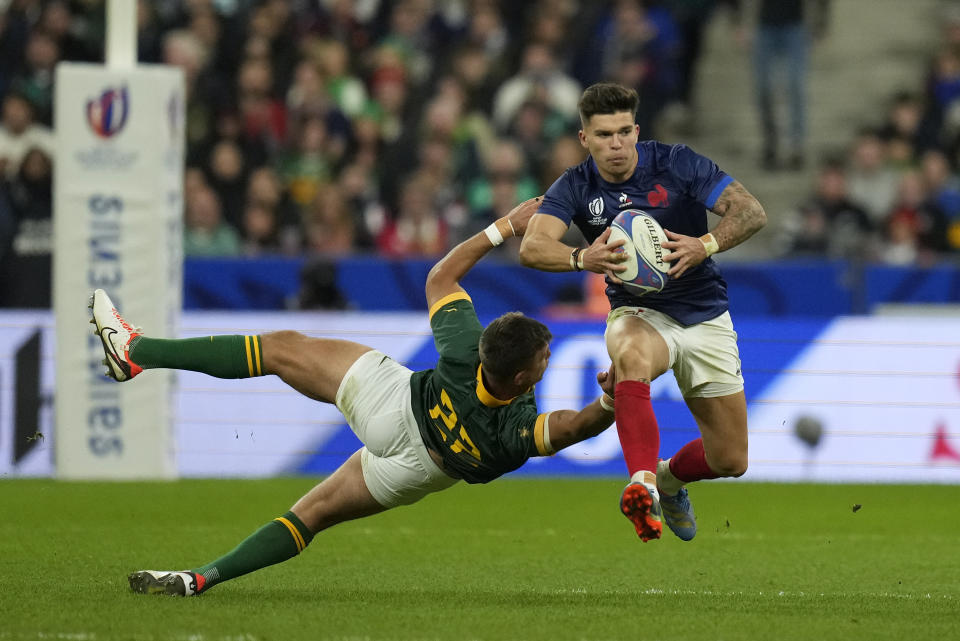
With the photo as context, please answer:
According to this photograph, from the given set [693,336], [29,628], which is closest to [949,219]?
[693,336]

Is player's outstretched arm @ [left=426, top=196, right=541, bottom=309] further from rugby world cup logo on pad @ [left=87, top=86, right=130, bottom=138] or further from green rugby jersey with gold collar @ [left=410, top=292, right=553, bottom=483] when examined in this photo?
rugby world cup logo on pad @ [left=87, top=86, right=130, bottom=138]

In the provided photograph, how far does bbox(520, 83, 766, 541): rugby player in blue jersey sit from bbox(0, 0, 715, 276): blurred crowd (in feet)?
23.4

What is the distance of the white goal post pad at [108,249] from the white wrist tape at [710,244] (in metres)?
6.17

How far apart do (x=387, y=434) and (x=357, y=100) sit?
1049 centimetres

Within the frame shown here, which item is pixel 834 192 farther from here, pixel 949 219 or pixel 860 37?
pixel 860 37

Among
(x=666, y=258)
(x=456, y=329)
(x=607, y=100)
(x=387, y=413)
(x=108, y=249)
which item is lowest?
(x=108, y=249)

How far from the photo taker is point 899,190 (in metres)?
15.8

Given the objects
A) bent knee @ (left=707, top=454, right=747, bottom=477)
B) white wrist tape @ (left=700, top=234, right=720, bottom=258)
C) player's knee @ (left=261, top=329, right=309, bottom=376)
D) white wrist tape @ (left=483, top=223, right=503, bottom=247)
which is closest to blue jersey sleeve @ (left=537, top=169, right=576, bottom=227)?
white wrist tape @ (left=483, top=223, right=503, bottom=247)

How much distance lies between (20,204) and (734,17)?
27.3ft

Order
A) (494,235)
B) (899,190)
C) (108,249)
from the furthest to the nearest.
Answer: (899,190), (108,249), (494,235)

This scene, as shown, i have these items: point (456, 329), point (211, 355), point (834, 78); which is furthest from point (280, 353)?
point (834, 78)

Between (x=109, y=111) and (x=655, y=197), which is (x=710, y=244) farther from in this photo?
(x=109, y=111)

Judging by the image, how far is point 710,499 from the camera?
38.1 ft

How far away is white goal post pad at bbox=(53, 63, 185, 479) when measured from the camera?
12445 millimetres
